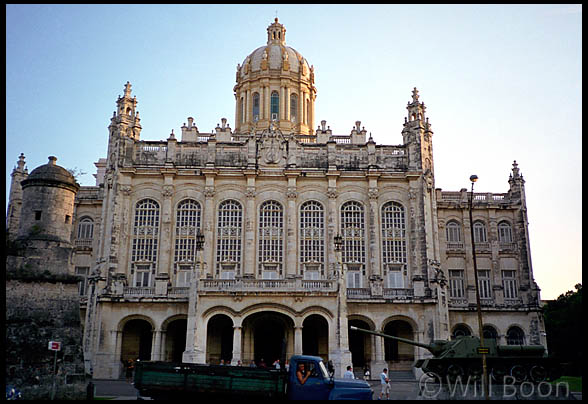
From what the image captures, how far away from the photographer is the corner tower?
51219 millimetres

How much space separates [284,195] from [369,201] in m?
6.40

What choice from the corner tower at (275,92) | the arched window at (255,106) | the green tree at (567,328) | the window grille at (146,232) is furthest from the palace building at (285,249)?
the arched window at (255,106)

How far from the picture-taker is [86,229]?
44.9m

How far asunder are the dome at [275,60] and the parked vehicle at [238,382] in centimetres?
3868

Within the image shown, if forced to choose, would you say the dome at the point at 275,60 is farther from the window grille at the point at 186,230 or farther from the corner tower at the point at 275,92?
the window grille at the point at 186,230

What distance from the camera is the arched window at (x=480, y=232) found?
46.5 metres

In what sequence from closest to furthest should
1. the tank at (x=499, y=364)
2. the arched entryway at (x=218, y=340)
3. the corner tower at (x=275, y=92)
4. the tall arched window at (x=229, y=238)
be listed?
the tank at (x=499, y=364) < the arched entryway at (x=218, y=340) < the tall arched window at (x=229, y=238) < the corner tower at (x=275, y=92)

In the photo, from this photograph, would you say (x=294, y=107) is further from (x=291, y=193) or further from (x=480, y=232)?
(x=480, y=232)

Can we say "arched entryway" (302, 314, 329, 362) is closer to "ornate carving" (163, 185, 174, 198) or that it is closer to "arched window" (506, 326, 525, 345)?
"ornate carving" (163, 185, 174, 198)

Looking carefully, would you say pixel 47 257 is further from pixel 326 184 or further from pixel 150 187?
pixel 326 184

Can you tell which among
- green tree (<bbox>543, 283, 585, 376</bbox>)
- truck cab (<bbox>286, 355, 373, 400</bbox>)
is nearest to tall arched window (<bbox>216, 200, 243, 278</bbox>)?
truck cab (<bbox>286, 355, 373, 400</bbox>)

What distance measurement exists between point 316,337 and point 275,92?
23305mm

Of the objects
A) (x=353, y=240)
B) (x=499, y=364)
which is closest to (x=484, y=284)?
(x=353, y=240)

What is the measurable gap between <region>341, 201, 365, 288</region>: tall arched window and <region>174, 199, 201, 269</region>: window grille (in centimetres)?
1096
